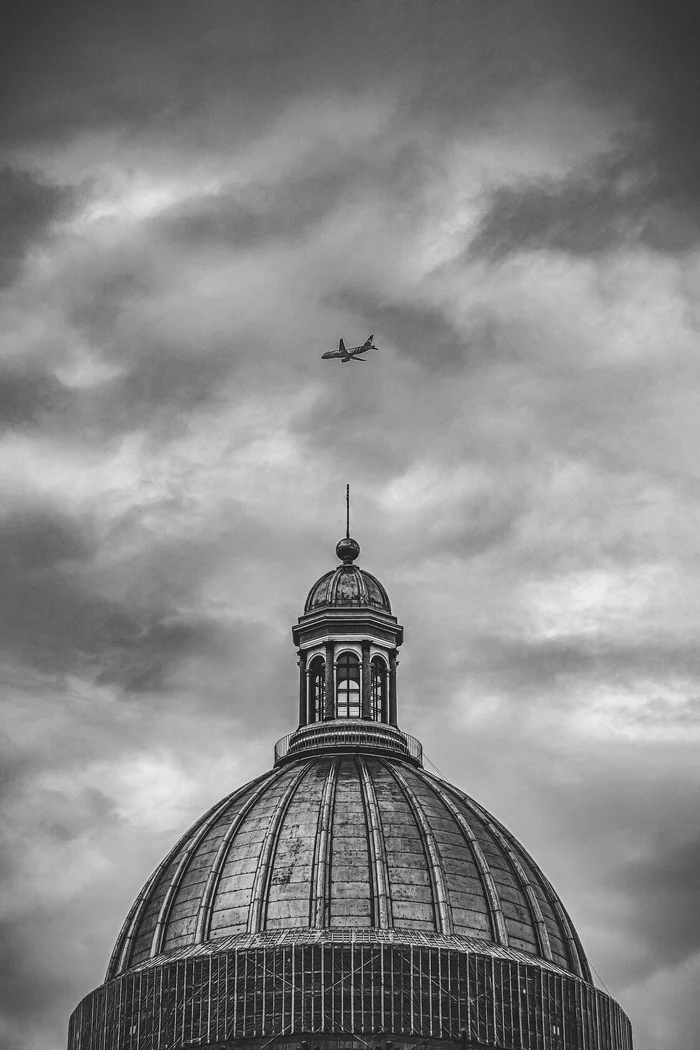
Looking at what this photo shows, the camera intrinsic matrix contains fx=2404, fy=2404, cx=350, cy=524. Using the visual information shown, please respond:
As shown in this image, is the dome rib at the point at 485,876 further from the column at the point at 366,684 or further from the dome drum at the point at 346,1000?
the column at the point at 366,684

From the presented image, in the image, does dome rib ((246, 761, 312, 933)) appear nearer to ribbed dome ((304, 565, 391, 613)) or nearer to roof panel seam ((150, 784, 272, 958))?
roof panel seam ((150, 784, 272, 958))

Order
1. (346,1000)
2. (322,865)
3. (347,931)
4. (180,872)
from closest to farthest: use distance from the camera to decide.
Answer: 1. (346,1000)
2. (347,931)
3. (322,865)
4. (180,872)

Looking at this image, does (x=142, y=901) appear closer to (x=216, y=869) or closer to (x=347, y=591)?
(x=216, y=869)

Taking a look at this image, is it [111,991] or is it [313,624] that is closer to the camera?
[111,991]

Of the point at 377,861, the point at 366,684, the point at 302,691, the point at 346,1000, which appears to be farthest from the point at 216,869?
the point at 366,684

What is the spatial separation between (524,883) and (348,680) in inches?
805

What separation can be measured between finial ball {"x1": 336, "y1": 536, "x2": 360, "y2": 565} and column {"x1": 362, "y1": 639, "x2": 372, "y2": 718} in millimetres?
9575

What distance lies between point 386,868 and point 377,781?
8562 mm

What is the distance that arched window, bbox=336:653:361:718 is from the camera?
14462cm

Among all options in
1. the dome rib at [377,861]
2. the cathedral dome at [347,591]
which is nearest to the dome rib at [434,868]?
the dome rib at [377,861]

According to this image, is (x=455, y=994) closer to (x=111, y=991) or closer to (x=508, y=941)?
(x=508, y=941)

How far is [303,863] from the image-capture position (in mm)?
126438

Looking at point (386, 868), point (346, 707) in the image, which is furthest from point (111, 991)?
point (346, 707)

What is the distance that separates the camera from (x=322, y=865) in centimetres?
12581
